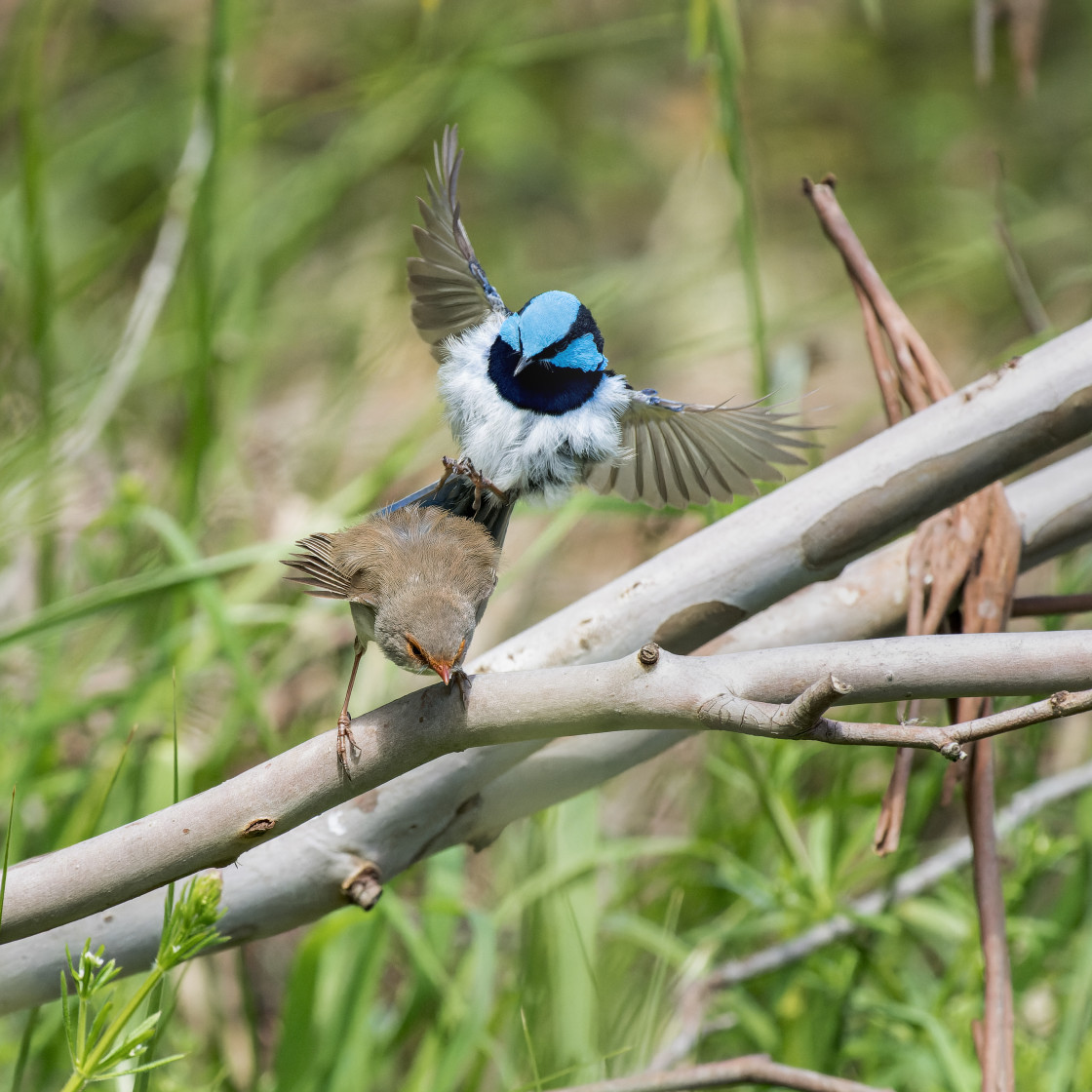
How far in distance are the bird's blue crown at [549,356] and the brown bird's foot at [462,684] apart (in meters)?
0.61

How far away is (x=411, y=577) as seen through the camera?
5.98ft

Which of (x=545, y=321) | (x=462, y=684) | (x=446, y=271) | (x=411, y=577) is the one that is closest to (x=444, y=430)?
(x=446, y=271)

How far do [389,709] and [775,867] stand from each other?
1.65 meters

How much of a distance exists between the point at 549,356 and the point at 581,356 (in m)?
0.05

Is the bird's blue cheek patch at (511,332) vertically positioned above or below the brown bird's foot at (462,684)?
above

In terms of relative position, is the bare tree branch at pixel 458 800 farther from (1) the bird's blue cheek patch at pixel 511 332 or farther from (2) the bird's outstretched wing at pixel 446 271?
(2) the bird's outstretched wing at pixel 446 271

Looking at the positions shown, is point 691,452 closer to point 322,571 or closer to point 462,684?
point 322,571

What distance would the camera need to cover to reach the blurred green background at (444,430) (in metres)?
2.34

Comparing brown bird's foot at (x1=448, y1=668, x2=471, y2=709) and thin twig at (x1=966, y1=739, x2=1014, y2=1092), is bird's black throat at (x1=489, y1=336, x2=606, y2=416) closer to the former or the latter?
brown bird's foot at (x1=448, y1=668, x2=471, y2=709)

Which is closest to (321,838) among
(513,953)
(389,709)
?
(389,709)

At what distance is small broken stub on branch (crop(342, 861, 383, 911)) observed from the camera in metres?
1.67

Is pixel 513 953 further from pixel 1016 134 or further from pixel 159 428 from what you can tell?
pixel 1016 134

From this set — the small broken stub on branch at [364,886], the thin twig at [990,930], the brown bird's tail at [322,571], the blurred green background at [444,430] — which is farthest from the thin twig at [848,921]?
the brown bird's tail at [322,571]

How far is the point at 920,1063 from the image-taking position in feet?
7.45
